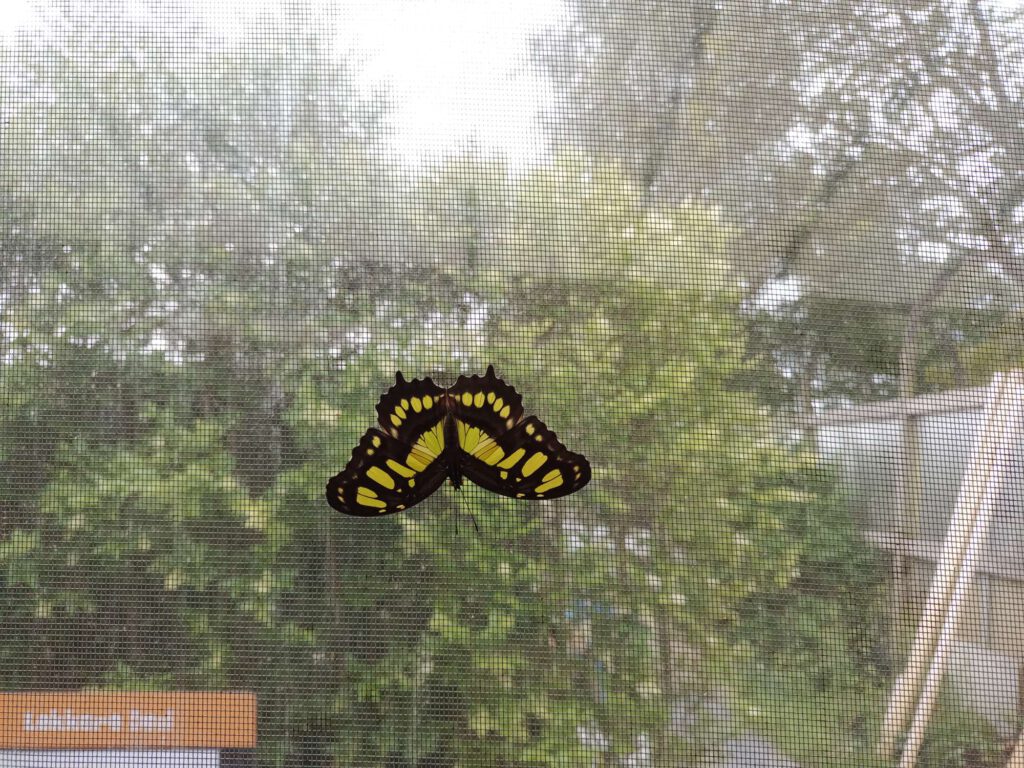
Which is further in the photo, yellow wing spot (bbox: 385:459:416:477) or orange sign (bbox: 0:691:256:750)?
orange sign (bbox: 0:691:256:750)

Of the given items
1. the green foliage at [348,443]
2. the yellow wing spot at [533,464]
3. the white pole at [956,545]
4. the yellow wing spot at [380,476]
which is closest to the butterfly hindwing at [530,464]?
the yellow wing spot at [533,464]

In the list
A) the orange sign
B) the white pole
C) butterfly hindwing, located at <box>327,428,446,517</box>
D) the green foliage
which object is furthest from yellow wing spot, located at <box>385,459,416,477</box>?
the white pole

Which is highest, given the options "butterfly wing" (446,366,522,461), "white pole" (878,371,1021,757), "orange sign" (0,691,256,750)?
"butterfly wing" (446,366,522,461)

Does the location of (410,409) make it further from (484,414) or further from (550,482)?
(550,482)

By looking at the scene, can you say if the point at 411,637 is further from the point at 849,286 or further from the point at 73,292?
the point at 849,286

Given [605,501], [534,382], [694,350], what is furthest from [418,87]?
[605,501]

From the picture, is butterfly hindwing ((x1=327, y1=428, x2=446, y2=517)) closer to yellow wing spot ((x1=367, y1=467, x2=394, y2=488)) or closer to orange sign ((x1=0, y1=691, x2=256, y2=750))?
yellow wing spot ((x1=367, y1=467, x2=394, y2=488))

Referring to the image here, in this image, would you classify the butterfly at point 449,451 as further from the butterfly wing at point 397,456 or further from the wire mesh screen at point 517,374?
the wire mesh screen at point 517,374

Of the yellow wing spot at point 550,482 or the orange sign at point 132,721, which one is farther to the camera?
the orange sign at point 132,721
